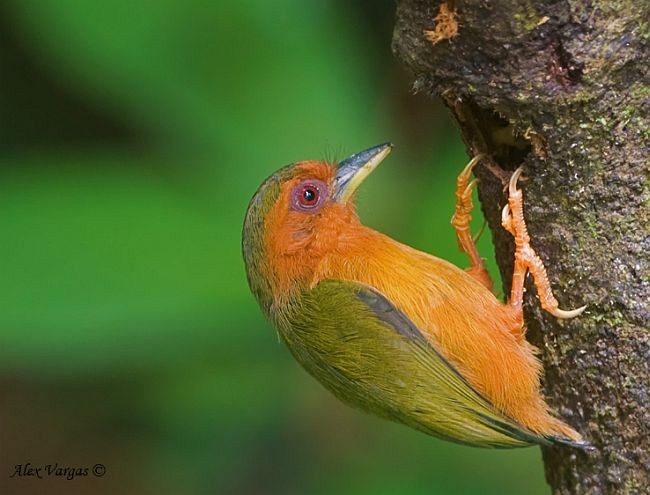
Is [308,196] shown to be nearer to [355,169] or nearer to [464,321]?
[355,169]

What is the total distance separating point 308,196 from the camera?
3.61m

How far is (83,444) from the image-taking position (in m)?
5.17

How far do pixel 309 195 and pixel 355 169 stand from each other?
0.64ft

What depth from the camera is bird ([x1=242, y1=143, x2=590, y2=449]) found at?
3018 millimetres

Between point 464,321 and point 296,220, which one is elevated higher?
point 296,220

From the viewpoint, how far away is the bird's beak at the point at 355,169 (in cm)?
349

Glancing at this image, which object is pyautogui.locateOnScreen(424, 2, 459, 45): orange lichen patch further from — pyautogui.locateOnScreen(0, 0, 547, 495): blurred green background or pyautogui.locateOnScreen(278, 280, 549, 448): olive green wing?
pyautogui.locateOnScreen(0, 0, 547, 495): blurred green background

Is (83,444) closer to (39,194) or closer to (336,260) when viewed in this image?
(39,194)

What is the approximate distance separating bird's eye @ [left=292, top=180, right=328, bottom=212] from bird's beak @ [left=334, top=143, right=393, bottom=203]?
0.06 metres

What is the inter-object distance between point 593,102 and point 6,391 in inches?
162

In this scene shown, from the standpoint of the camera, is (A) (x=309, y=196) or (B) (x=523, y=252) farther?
(A) (x=309, y=196)
